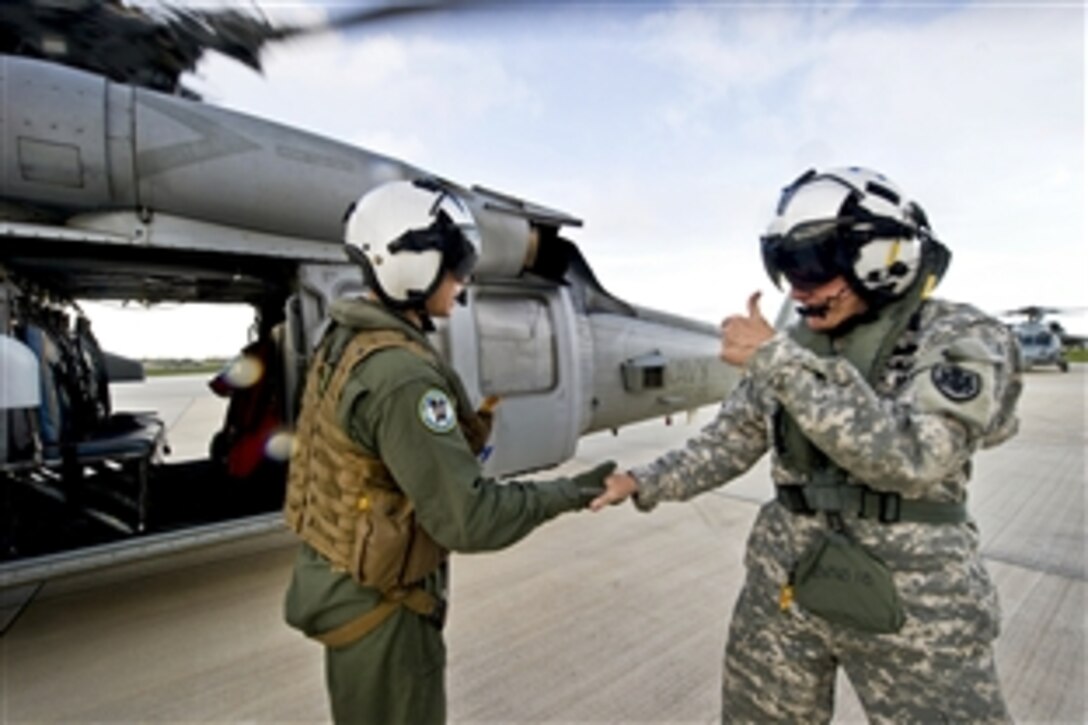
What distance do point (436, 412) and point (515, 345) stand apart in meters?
3.13

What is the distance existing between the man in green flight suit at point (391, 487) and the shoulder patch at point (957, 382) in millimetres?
Answer: 933

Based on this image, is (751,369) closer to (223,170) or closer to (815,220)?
(815,220)

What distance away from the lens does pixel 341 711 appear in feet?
5.47

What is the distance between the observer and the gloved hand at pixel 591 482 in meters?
1.82

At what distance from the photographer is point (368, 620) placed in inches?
63.9

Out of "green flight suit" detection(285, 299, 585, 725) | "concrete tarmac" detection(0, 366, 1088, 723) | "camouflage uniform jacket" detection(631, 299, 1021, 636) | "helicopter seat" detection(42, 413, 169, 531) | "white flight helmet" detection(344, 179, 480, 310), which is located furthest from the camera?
"helicopter seat" detection(42, 413, 169, 531)

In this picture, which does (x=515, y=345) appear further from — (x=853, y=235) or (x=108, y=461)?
(x=853, y=235)

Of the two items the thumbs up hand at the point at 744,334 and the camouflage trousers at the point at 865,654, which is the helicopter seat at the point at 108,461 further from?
the thumbs up hand at the point at 744,334

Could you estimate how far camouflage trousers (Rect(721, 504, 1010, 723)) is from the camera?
58.9 inches

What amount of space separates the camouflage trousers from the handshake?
1.37 ft

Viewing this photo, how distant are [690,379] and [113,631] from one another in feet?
15.6

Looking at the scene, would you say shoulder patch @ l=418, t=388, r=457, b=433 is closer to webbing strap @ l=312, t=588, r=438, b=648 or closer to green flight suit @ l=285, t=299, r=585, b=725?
green flight suit @ l=285, t=299, r=585, b=725

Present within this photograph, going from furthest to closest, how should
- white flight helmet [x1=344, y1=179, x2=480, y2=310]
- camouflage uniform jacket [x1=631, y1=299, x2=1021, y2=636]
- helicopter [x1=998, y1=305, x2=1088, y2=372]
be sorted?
helicopter [x1=998, y1=305, x2=1088, y2=372]
white flight helmet [x1=344, y1=179, x2=480, y2=310]
camouflage uniform jacket [x1=631, y1=299, x2=1021, y2=636]

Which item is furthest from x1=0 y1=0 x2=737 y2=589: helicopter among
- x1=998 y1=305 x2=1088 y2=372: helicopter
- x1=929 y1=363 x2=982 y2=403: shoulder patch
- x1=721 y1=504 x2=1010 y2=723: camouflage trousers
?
x1=998 y1=305 x2=1088 y2=372: helicopter
